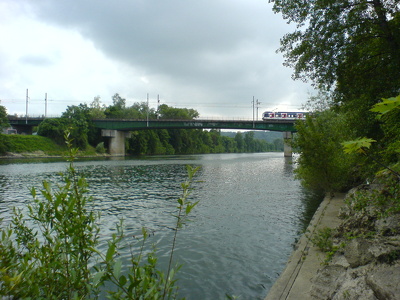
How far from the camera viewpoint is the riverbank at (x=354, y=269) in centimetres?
484

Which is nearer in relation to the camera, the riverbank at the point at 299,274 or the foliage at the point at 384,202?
the riverbank at the point at 299,274

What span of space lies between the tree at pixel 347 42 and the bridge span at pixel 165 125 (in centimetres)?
7103

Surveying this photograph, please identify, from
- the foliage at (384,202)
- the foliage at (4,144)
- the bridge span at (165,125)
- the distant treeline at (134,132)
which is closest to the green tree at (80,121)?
the distant treeline at (134,132)

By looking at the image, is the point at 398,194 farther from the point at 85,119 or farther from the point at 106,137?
the point at 106,137

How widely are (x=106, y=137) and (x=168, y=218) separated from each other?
94500 mm

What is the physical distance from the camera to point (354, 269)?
5863mm

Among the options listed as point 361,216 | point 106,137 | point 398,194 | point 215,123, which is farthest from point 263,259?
point 106,137

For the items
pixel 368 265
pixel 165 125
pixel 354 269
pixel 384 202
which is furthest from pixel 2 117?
pixel 368 265

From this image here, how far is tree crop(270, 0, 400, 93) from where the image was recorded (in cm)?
1382

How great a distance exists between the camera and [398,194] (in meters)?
7.95

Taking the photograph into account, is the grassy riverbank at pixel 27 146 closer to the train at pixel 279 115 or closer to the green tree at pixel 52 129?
the green tree at pixel 52 129

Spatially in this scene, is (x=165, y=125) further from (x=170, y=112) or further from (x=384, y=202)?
(x=384, y=202)

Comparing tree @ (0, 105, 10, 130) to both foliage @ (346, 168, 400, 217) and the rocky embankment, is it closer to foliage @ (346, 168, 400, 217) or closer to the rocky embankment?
foliage @ (346, 168, 400, 217)

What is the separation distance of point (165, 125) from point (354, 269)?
8685 cm
